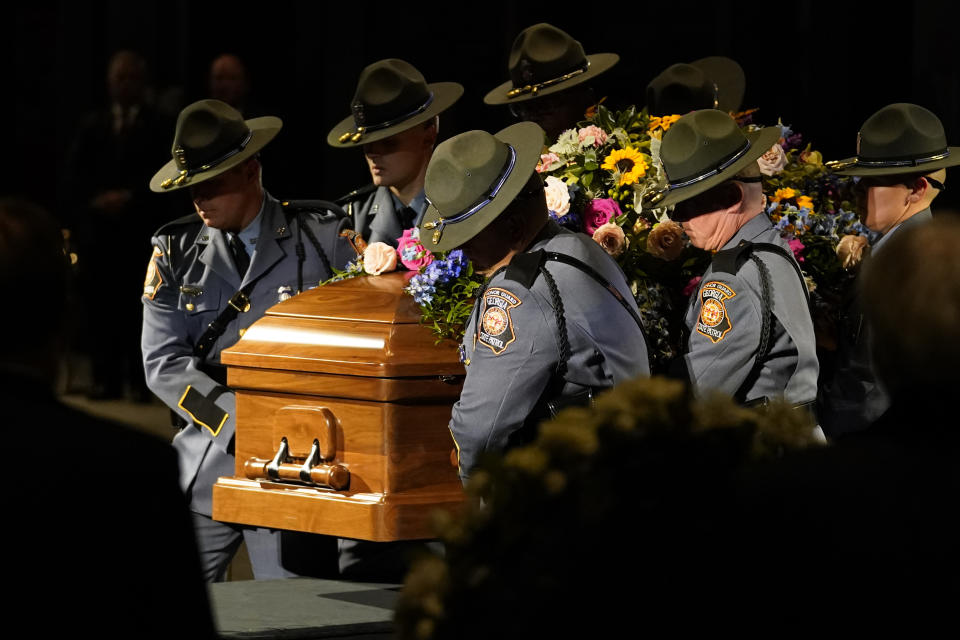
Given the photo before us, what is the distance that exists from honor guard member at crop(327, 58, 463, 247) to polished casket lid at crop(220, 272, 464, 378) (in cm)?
82

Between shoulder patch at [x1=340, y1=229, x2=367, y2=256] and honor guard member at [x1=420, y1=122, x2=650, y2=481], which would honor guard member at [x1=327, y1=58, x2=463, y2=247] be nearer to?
shoulder patch at [x1=340, y1=229, x2=367, y2=256]

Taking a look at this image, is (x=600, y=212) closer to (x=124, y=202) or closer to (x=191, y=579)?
(x=191, y=579)

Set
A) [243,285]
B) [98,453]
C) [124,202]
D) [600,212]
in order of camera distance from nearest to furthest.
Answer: [98,453]
[600,212]
[243,285]
[124,202]

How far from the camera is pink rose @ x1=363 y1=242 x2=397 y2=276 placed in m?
3.40

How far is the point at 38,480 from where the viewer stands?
55.5 inches

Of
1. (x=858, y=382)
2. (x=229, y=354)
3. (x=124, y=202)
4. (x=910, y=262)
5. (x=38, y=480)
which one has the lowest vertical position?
(x=124, y=202)

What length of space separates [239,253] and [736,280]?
1527 mm

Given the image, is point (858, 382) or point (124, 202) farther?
point (124, 202)

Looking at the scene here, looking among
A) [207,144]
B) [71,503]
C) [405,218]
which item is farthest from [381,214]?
[71,503]

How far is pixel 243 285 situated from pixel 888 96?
2988mm

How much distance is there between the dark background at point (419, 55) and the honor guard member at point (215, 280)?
8.27 ft

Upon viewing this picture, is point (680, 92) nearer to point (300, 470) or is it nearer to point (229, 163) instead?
point (229, 163)

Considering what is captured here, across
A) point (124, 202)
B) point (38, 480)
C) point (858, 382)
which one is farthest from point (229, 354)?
point (124, 202)

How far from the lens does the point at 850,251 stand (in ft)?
12.3
